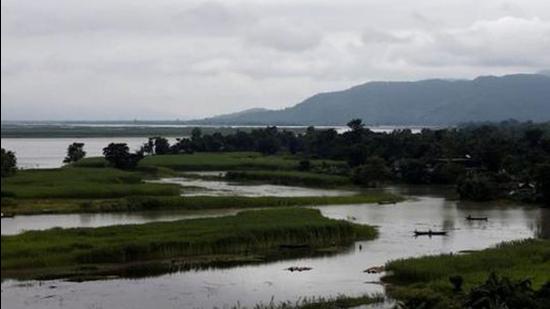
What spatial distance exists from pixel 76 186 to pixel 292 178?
2193 centimetres

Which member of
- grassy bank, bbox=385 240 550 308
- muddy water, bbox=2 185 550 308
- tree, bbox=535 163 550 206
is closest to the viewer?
muddy water, bbox=2 185 550 308

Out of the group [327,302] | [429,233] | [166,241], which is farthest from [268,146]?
[327,302]

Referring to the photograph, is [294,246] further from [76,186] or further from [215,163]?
[215,163]

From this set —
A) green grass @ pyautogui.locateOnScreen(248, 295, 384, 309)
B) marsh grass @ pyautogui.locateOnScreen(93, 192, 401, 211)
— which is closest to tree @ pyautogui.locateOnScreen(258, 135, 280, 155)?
marsh grass @ pyautogui.locateOnScreen(93, 192, 401, 211)

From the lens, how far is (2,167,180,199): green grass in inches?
1734

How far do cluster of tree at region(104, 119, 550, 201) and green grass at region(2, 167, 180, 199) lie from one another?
2056cm

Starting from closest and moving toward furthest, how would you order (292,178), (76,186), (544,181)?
(76,186) → (544,181) → (292,178)

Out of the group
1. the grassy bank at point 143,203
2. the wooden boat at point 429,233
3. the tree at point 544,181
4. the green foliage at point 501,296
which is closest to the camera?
the green foliage at point 501,296

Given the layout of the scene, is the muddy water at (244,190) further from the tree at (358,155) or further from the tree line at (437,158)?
the tree at (358,155)

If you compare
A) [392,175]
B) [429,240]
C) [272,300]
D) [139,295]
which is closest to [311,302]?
[272,300]

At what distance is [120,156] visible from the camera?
219 feet

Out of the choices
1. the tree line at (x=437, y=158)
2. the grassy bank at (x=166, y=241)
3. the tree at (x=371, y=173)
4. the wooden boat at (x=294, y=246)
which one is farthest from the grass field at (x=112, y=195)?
the wooden boat at (x=294, y=246)

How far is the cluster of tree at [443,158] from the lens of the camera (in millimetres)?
51531

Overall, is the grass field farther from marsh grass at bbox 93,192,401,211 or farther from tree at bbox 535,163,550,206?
tree at bbox 535,163,550,206
